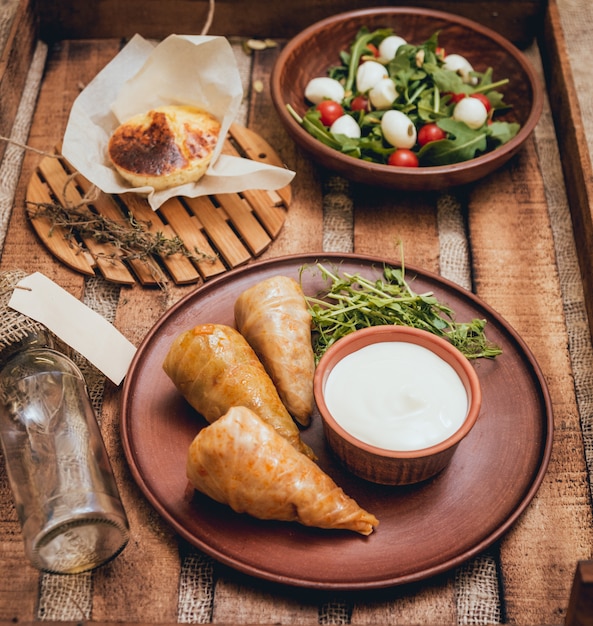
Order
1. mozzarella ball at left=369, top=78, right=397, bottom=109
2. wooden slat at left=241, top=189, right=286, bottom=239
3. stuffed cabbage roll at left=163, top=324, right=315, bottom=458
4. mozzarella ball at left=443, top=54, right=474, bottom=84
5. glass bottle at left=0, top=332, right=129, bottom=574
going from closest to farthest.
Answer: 1. glass bottle at left=0, top=332, right=129, bottom=574
2. stuffed cabbage roll at left=163, top=324, right=315, bottom=458
3. wooden slat at left=241, top=189, right=286, bottom=239
4. mozzarella ball at left=369, top=78, right=397, bottom=109
5. mozzarella ball at left=443, top=54, right=474, bottom=84

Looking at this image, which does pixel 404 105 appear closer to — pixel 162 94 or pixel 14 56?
pixel 162 94

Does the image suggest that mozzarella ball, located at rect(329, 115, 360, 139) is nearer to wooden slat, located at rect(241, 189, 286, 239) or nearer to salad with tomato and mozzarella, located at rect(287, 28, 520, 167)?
salad with tomato and mozzarella, located at rect(287, 28, 520, 167)

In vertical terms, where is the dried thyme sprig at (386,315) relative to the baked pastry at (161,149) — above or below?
below

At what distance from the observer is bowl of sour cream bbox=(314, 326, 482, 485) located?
1328 millimetres

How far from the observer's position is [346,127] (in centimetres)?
204

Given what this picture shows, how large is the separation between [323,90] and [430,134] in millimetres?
340

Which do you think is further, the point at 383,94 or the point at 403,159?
the point at 383,94

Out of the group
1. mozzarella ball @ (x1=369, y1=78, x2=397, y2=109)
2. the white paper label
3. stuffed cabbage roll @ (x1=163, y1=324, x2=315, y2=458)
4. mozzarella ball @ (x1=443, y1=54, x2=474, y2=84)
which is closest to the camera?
stuffed cabbage roll @ (x1=163, y1=324, x2=315, y2=458)

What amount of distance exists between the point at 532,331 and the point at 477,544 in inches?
23.7

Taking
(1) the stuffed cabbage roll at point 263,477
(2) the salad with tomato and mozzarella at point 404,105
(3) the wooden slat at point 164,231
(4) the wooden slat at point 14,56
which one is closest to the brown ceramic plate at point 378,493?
(1) the stuffed cabbage roll at point 263,477

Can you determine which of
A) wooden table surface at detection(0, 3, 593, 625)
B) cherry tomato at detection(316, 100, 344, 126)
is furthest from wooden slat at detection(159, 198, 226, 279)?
cherry tomato at detection(316, 100, 344, 126)

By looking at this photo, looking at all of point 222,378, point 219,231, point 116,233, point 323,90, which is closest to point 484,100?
point 323,90

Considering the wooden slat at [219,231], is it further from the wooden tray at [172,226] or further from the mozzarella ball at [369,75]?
the mozzarella ball at [369,75]

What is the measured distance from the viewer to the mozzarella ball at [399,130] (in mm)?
2002
